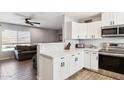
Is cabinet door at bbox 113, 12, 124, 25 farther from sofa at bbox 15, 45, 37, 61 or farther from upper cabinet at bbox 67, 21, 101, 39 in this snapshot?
sofa at bbox 15, 45, 37, 61

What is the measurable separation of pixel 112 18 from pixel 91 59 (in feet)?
4.87

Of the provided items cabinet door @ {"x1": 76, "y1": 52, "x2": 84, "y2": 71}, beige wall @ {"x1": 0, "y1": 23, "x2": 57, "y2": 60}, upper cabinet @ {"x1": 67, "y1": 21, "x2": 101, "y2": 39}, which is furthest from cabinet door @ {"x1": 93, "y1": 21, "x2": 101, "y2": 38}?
beige wall @ {"x1": 0, "y1": 23, "x2": 57, "y2": 60}

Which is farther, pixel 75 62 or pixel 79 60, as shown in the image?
pixel 79 60

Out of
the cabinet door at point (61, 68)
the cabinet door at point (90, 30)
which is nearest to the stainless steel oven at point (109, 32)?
the cabinet door at point (90, 30)

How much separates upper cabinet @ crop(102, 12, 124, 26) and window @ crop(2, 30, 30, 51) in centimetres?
537

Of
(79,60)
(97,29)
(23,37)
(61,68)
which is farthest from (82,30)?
(23,37)

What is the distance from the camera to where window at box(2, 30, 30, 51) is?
5613mm

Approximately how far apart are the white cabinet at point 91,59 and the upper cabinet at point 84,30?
0.66 meters

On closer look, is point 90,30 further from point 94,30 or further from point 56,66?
point 56,66

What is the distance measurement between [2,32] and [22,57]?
200cm

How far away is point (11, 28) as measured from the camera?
580cm

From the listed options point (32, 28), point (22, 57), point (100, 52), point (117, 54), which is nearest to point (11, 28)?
point (32, 28)

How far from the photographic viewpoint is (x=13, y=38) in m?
6.02
